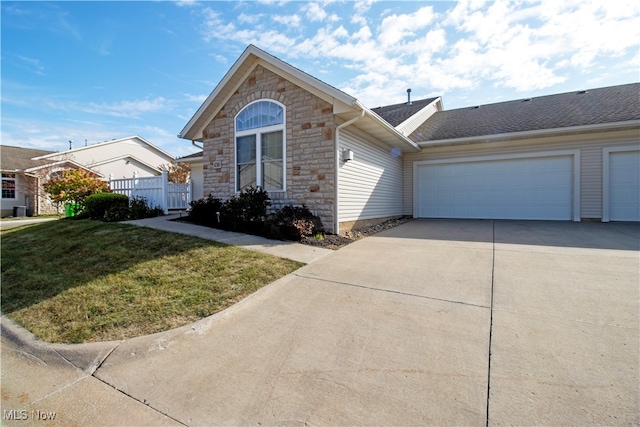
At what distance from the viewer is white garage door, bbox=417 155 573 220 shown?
10.3 meters

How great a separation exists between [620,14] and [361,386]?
33.7 ft

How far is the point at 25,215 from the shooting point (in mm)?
18922

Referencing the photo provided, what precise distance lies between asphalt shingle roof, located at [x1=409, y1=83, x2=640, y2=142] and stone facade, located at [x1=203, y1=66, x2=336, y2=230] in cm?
559

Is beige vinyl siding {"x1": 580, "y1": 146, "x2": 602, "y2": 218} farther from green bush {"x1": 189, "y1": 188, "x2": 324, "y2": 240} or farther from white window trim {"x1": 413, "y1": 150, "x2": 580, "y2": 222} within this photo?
green bush {"x1": 189, "y1": 188, "x2": 324, "y2": 240}

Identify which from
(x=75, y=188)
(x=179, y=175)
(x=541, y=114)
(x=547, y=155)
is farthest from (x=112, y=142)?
(x=547, y=155)

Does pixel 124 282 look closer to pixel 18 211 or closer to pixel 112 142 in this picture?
pixel 18 211

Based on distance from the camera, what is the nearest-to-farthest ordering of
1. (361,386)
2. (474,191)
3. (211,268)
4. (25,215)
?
(361,386), (211,268), (474,191), (25,215)

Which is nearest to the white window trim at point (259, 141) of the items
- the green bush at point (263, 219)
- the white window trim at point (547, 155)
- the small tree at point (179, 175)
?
the green bush at point (263, 219)

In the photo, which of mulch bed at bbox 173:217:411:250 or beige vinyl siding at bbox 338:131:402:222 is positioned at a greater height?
beige vinyl siding at bbox 338:131:402:222

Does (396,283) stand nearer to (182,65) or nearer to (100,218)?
(182,65)

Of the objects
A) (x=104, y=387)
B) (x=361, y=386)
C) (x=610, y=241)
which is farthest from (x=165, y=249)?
(x=610, y=241)

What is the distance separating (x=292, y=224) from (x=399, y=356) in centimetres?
456

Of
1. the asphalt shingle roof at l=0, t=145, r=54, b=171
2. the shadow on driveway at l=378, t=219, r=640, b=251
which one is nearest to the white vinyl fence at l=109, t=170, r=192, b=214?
the shadow on driveway at l=378, t=219, r=640, b=251

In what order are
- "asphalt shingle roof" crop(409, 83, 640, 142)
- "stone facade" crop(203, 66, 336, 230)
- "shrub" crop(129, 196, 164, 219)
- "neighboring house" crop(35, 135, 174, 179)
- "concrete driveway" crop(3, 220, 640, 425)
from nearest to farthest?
"concrete driveway" crop(3, 220, 640, 425)
"stone facade" crop(203, 66, 336, 230)
"asphalt shingle roof" crop(409, 83, 640, 142)
"shrub" crop(129, 196, 164, 219)
"neighboring house" crop(35, 135, 174, 179)
